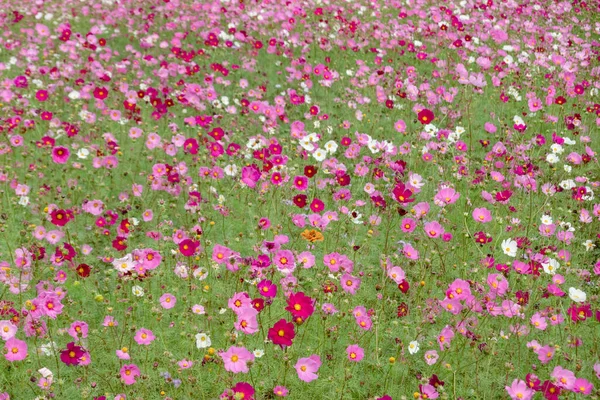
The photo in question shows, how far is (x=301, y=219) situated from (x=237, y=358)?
111 centimetres

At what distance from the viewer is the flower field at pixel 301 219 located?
→ 110 inches

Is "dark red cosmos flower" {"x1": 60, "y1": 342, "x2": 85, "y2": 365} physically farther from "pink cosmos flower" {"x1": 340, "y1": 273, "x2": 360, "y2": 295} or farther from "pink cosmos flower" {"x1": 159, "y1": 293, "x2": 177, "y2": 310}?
"pink cosmos flower" {"x1": 340, "y1": 273, "x2": 360, "y2": 295}

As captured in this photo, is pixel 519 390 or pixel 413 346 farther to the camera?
pixel 413 346

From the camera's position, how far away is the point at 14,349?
8.55 feet

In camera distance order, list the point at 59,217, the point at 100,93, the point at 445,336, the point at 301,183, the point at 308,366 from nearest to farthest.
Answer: the point at 308,366
the point at 445,336
the point at 59,217
the point at 301,183
the point at 100,93

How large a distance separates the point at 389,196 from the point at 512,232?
0.90m

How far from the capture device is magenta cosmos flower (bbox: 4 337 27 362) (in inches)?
102

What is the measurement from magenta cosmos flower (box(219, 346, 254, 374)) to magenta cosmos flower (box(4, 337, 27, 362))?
0.98 m

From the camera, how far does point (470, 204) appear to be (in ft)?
14.1

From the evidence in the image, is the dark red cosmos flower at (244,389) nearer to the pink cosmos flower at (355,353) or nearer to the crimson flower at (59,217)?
the pink cosmos flower at (355,353)

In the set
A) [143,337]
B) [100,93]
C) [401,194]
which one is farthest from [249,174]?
[100,93]

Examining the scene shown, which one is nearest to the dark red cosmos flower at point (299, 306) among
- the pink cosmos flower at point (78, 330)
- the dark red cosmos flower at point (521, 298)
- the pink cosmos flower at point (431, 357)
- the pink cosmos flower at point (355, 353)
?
the pink cosmos flower at point (355, 353)

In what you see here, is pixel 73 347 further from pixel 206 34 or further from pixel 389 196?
pixel 206 34

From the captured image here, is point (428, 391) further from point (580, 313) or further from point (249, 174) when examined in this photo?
point (249, 174)
